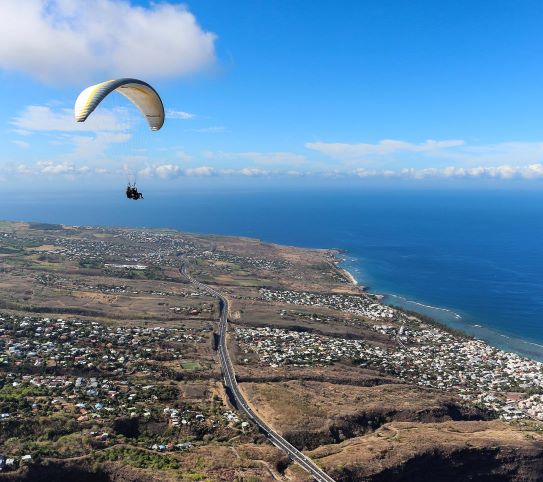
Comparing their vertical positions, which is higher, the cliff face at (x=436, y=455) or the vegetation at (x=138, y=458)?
the vegetation at (x=138, y=458)

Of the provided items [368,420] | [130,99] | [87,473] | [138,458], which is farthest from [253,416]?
[130,99]

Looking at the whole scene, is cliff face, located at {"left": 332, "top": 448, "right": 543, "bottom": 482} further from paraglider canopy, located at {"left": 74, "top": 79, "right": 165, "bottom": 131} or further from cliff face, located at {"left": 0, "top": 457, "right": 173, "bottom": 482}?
paraglider canopy, located at {"left": 74, "top": 79, "right": 165, "bottom": 131}

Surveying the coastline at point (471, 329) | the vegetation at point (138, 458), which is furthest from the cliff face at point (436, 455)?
the coastline at point (471, 329)

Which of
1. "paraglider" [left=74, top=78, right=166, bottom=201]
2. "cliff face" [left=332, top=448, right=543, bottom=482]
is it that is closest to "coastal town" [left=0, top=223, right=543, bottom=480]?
"cliff face" [left=332, top=448, right=543, bottom=482]

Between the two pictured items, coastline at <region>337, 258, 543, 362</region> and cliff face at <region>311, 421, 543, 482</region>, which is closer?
cliff face at <region>311, 421, 543, 482</region>

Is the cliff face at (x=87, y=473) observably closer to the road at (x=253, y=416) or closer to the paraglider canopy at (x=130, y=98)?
the road at (x=253, y=416)

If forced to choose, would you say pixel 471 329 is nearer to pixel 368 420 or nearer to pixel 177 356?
pixel 368 420

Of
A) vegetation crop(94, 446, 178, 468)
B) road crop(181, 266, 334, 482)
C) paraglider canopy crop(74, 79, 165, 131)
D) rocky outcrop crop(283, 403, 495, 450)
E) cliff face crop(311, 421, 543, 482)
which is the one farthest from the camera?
rocky outcrop crop(283, 403, 495, 450)

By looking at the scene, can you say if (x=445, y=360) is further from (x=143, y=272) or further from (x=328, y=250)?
(x=328, y=250)
